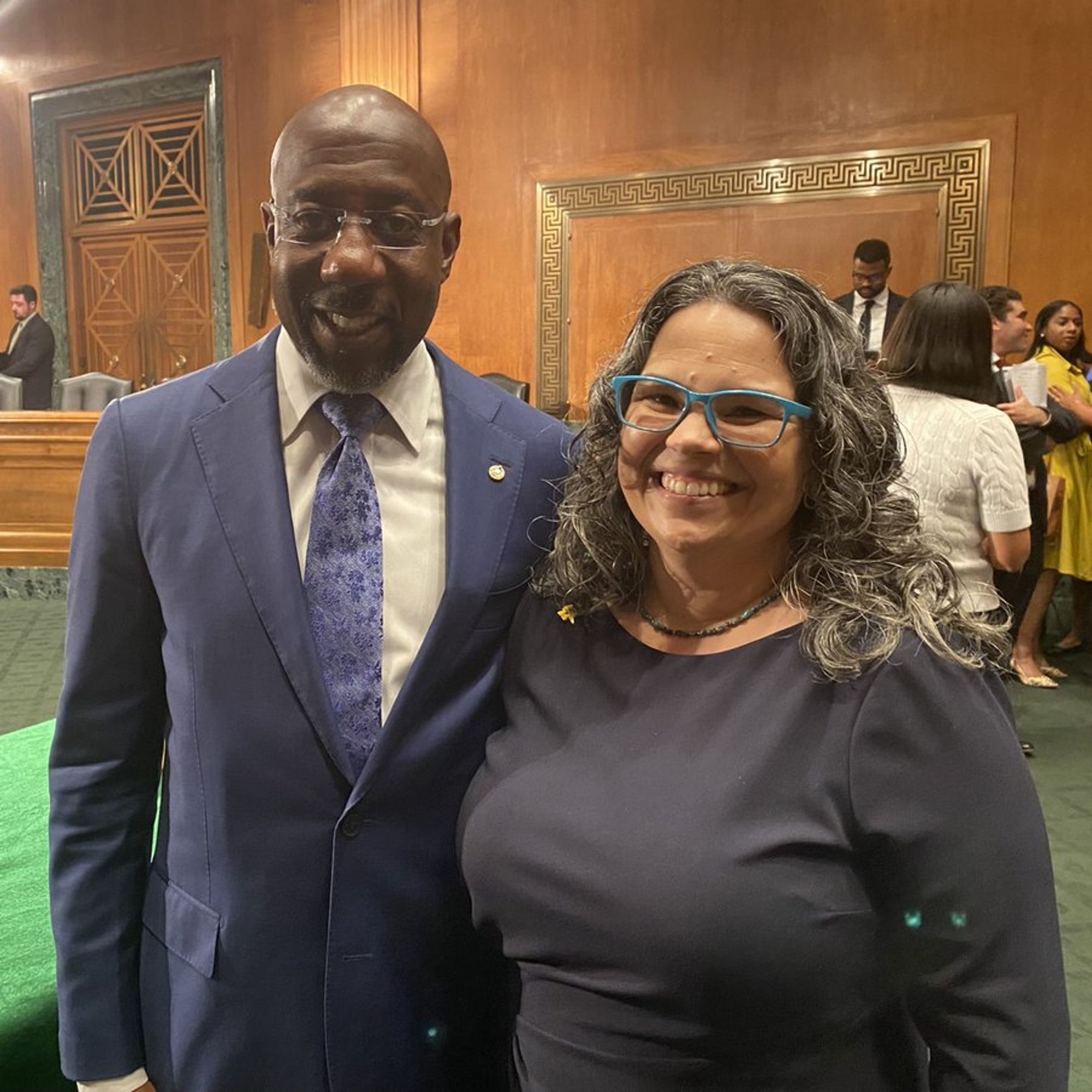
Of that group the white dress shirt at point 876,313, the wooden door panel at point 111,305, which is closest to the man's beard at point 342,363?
the white dress shirt at point 876,313

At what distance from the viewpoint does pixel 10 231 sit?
9.41 meters

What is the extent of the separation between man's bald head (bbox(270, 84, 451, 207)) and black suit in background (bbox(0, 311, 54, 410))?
7.64 m

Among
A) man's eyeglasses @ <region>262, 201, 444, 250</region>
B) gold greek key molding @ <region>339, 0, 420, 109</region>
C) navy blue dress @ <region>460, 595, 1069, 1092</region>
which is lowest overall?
navy blue dress @ <region>460, 595, 1069, 1092</region>

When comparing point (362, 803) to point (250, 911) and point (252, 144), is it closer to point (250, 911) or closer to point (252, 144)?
point (250, 911)

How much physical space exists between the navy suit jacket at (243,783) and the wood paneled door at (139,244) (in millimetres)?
7881

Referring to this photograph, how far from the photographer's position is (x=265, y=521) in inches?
44.3

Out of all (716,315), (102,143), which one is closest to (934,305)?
(716,315)

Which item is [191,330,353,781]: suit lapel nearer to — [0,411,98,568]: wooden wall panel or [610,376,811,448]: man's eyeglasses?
[610,376,811,448]: man's eyeglasses

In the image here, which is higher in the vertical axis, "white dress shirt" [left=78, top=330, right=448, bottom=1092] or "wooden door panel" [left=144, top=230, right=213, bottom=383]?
"wooden door panel" [left=144, top=230, right=213, bottom=383]

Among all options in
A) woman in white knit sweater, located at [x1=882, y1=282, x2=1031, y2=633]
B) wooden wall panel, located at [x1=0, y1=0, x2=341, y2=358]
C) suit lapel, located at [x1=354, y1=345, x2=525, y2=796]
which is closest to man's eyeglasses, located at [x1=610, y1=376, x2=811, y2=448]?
suit lapel, located at [x1=354, y1=345, x2=525, y2=796]

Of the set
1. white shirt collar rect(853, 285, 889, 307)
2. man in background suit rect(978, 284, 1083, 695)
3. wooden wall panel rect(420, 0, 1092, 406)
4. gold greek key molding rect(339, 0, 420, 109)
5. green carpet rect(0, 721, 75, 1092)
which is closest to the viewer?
green carpet rect(0, 721, 75, 1092)

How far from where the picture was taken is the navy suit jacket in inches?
43.9

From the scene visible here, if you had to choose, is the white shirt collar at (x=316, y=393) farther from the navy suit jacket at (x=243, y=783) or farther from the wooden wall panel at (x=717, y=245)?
the wooden wall panel at (x=717, y=245)

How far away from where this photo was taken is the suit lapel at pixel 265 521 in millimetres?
1105
